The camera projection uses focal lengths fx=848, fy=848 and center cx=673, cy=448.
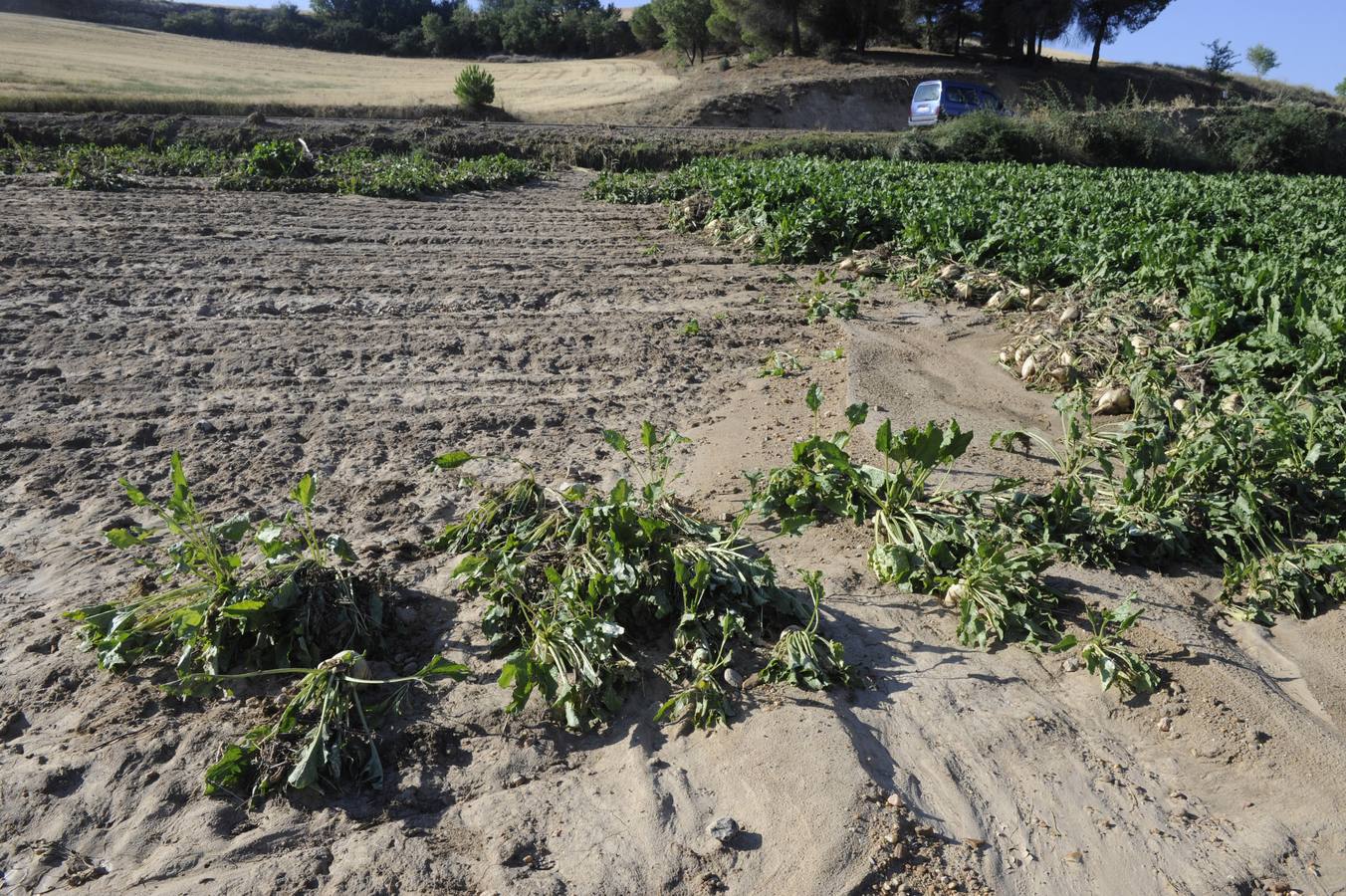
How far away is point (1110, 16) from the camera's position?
42.1 meters

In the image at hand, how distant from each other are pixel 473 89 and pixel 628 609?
93.7 feet

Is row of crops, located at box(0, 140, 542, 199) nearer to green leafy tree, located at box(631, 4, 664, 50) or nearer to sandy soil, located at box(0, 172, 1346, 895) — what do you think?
sandy soil, located at box(0, 172, 1346, 895)

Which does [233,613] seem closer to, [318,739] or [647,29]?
[318,739]

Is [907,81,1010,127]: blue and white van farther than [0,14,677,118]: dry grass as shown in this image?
Yes

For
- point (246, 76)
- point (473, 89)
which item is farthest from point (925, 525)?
point (246, 76)

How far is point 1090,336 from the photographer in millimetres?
6891

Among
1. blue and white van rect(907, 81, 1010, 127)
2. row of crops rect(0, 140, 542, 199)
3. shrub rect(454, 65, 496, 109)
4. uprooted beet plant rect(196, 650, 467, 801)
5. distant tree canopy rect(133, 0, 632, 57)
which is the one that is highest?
distant tree canopy rect(133, 0, 632, 57)

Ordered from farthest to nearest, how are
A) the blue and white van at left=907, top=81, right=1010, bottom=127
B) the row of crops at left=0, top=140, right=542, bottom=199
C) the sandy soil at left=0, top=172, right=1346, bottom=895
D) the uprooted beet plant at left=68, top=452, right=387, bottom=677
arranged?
the blue and white van at left=907, top=81, right=1010, bottom=127
the row of crops at left=0, top=140, right=542, bottom=199
the uprooted beet plant at left=68, top=452, right=387, bottom=677
the sandy soil at left=0, top=172, right=1346, bottom=895

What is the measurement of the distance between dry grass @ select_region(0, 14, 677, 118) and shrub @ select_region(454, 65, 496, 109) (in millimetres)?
1509

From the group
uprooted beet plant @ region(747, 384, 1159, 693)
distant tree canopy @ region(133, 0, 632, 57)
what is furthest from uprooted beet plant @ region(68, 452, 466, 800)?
distant tree canopy @ region(133, 0, 632, 57)

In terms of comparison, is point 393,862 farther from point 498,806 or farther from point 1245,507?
point 1245,507

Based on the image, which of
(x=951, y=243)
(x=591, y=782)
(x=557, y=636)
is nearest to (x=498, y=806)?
(x=591, y=782)

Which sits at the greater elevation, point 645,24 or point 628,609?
point 645,24

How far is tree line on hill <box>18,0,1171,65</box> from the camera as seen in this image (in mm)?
41281
